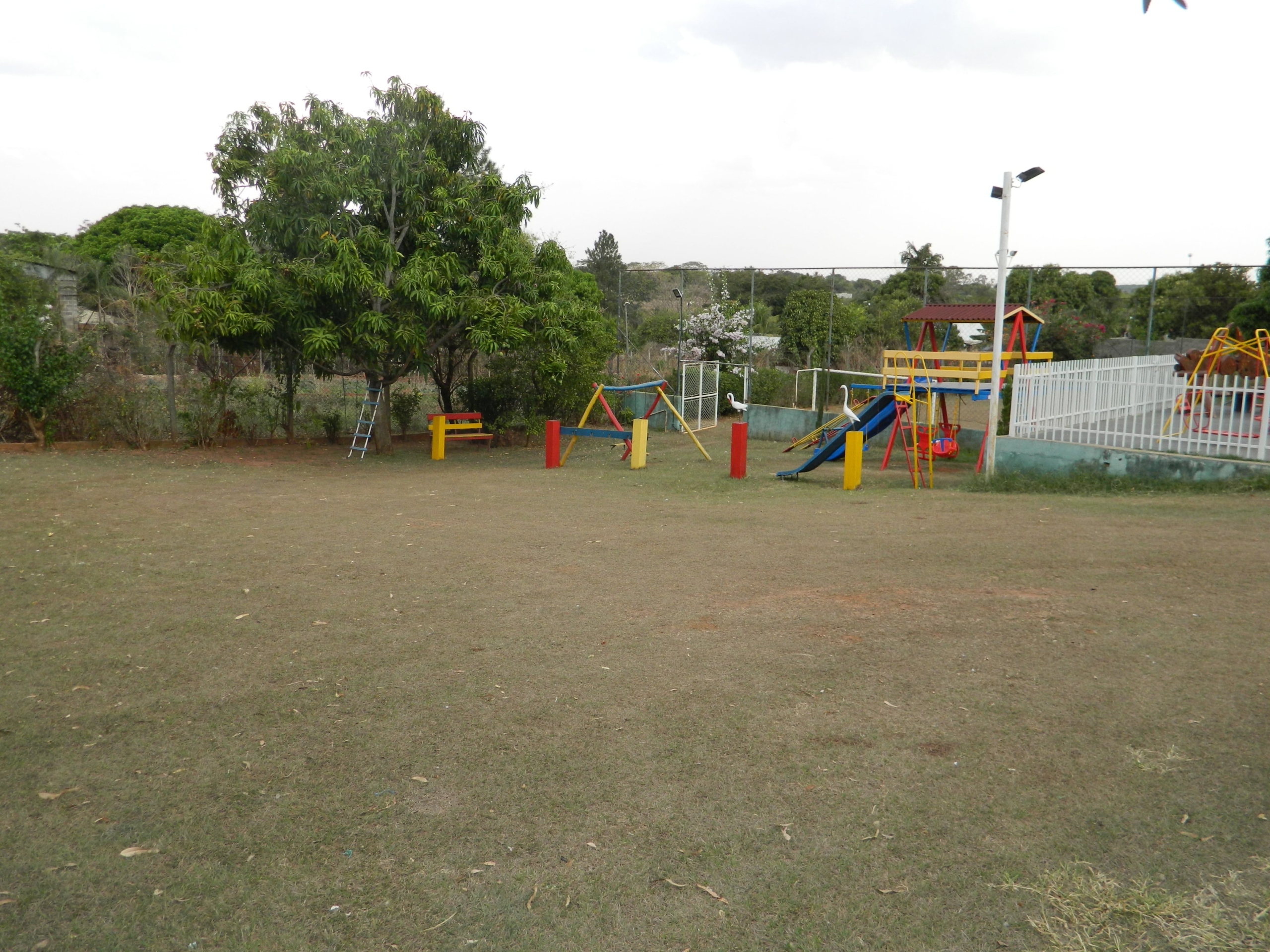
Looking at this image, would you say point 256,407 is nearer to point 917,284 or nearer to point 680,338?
point 680,338

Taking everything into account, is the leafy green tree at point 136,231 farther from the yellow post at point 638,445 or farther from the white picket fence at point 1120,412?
the white picket fence at point 1120,412

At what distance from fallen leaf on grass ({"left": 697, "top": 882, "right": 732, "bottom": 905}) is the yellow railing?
11.1 metres

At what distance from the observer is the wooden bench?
16.2 meters

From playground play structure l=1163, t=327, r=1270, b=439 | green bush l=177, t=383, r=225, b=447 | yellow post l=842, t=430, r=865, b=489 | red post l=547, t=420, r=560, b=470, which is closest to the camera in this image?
playground play structure l=1163, t=327, r=1270, b=439

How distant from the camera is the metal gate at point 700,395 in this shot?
68.9 feet

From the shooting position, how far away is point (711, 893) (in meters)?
3.08

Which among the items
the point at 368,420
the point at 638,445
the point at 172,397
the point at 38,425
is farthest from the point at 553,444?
the point at 38,425

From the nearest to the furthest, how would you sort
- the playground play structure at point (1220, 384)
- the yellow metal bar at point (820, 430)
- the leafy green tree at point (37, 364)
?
1. the playground play structure at point (1220, 384)
2. the leafy green tree at point (37, 364)
3. the yellow metal bar at point (820, 430)

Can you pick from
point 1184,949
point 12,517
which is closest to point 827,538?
point 1184,949

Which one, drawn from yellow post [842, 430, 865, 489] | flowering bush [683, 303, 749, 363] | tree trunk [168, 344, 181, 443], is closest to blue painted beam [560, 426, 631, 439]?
yellow post [842, 430, 865, 489]

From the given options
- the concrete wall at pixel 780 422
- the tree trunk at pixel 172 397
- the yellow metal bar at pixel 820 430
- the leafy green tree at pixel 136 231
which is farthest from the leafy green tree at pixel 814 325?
the leafy green tree at pixel 136 231

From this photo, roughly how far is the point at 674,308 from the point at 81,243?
37730 millimetres

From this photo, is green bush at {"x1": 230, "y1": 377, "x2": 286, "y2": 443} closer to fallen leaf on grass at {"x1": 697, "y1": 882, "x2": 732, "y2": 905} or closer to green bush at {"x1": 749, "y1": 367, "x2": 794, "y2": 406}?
green bush at {"x1": 749, "y1": 367, "x2": 794, "y2": 406}

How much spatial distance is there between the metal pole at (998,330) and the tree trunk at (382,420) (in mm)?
9703
